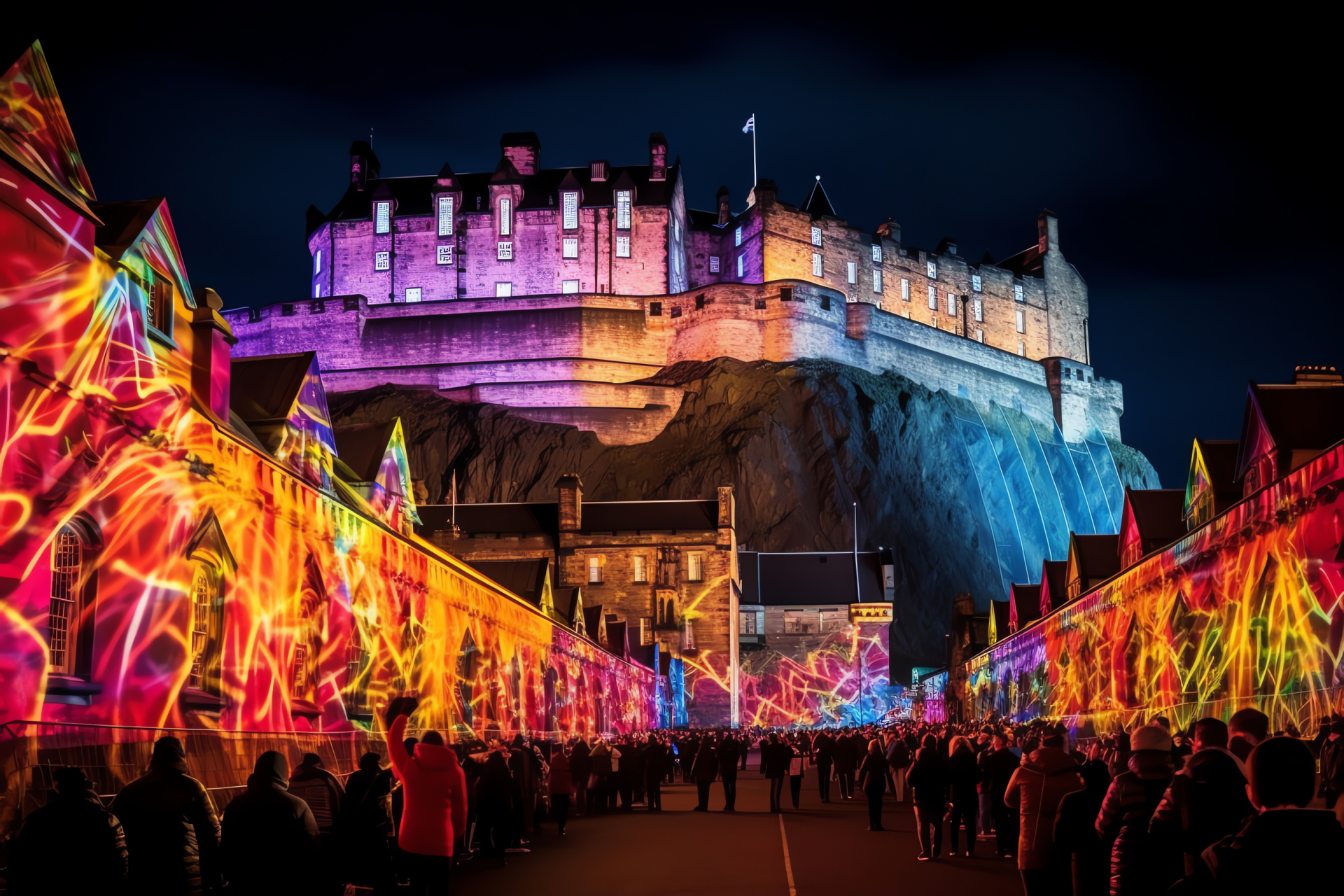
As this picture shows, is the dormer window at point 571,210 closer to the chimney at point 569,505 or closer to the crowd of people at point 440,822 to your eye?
the chimney at point 569,505

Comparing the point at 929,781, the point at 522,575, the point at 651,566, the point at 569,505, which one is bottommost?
the point at 929,781

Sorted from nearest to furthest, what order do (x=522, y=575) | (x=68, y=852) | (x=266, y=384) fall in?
(x=68, y=852), (x=266, y=384), (x=522, y=575)

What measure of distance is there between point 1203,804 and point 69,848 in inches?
202

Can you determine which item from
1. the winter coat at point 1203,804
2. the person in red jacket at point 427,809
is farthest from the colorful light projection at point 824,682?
the winter coat at point 1203,804

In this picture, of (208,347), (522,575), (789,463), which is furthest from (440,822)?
(789,463)

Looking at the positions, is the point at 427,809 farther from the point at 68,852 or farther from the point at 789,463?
the point at 789,463

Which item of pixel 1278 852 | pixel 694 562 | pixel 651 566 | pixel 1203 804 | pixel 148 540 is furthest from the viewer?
pixel 694 562

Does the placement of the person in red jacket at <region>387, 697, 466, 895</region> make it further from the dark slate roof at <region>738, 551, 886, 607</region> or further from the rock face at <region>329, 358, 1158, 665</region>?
the rock face at <region>329, 358, 1158, 665</region>

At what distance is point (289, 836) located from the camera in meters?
6.38

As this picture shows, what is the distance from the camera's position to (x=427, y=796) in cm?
848

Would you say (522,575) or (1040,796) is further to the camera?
(522,575)

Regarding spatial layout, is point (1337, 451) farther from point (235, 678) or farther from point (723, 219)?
point (723, 219)

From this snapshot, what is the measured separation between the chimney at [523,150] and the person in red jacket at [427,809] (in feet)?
255

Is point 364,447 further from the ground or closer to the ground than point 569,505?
closer to the ground
